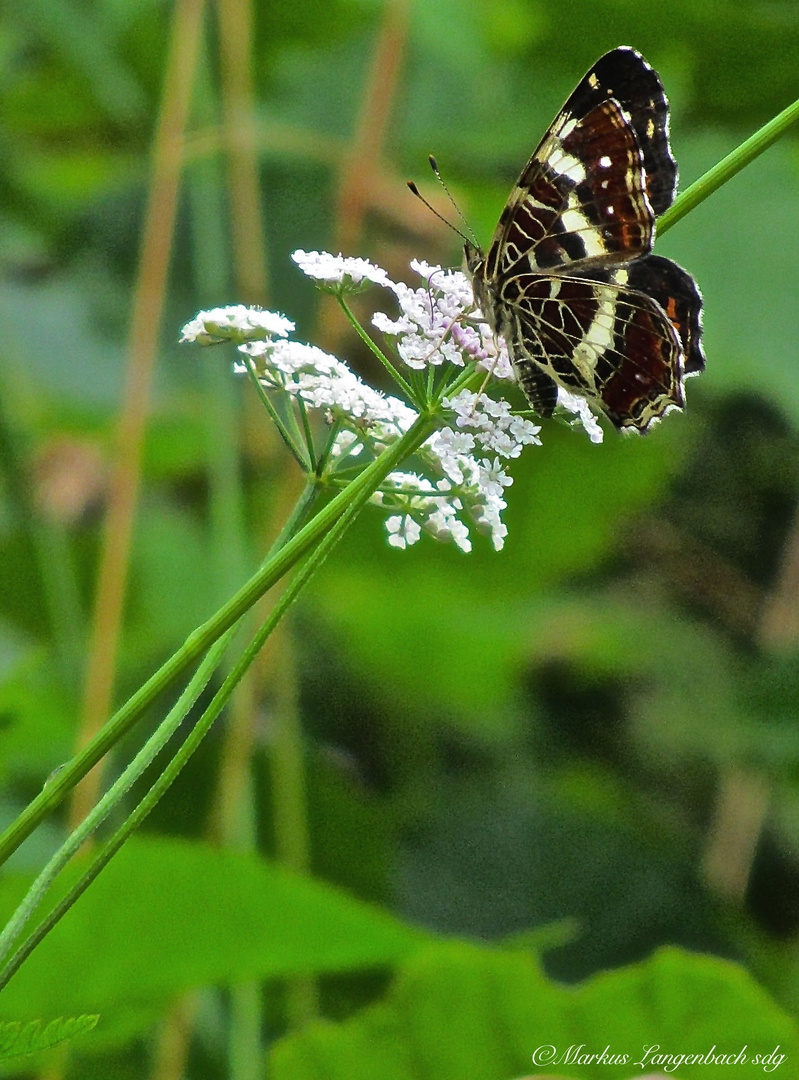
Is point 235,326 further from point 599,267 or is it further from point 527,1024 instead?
point 527,1024

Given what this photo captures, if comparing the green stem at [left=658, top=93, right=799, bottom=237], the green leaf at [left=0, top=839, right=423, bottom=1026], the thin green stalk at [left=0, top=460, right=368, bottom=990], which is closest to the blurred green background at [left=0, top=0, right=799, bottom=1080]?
the green leaf at [left=0, top=839, right=423, bottom=1026]

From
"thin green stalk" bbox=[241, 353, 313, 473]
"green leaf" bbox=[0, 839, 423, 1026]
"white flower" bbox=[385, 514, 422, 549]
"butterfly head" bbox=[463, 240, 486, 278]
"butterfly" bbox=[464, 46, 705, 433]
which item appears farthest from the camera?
"butterfly head" bbox=[463, 240, 486, 278]

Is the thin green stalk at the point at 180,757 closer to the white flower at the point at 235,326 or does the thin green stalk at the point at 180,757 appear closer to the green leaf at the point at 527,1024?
the white flower at the point at 235,326

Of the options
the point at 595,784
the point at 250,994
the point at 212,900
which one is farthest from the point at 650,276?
the point at 595,784

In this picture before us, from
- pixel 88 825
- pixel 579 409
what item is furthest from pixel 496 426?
pixel 88 825

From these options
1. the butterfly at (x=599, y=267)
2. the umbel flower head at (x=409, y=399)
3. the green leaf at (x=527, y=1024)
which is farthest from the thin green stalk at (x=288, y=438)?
the green leaf at (x=527, y=1024)

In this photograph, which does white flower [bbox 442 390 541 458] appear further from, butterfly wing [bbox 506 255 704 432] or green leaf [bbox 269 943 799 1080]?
green leaf [bbox 269 943 799 1080]

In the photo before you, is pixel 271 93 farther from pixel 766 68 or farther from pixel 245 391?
pixel 766 68
